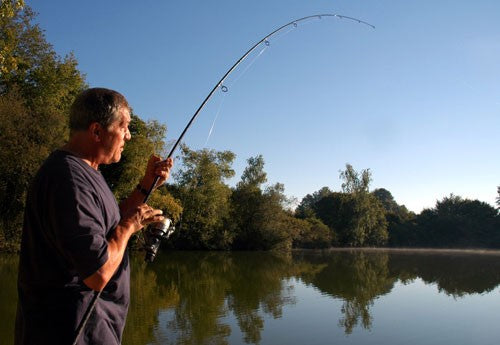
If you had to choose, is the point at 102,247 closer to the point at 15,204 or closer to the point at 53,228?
the point at 53,228

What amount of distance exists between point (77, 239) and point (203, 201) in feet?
131

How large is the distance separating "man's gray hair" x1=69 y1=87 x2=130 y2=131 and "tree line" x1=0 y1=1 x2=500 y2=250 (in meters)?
5.51

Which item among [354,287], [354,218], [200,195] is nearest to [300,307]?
[354,287]

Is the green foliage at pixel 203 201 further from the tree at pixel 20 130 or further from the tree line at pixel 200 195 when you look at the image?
the tree at pixel 20 130

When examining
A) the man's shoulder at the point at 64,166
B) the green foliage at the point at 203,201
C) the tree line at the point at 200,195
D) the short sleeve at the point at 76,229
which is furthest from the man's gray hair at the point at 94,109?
the green foliage at the point at 203,201

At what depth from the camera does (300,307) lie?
14.8 meters

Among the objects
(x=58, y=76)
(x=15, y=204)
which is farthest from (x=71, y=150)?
(x=58, y=76)

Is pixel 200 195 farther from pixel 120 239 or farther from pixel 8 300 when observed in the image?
pixel 120 239

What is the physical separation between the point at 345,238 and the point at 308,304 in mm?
43027

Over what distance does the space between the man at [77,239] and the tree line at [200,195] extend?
559 centimetres

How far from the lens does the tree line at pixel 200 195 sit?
18.1 m

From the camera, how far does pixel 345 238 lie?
A: 57094mm

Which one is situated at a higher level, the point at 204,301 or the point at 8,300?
the point at 8,300

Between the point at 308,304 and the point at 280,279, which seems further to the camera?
the point at 280,279
